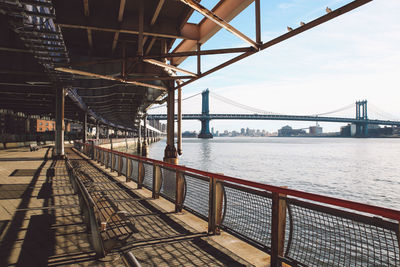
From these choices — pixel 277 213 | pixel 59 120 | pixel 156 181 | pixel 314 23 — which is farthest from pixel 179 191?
pixel 59 120

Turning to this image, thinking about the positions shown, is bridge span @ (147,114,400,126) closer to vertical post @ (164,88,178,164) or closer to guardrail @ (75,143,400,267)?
vertical post @ (164,88,178,164)

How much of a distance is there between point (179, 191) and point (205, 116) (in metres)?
127

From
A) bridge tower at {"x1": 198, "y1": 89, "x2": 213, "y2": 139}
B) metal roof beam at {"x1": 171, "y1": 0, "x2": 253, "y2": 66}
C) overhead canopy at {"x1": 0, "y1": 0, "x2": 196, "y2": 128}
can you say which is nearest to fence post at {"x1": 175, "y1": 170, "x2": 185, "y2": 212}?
overhead canopy at {"x1": 0, "y1": 0, "x2": 196, "y2": 128}

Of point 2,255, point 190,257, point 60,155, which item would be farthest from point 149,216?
point 60,155

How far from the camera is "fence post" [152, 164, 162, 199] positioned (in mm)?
8039

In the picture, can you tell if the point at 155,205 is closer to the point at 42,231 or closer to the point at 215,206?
the point at 215,206

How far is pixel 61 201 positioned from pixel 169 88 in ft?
24.2

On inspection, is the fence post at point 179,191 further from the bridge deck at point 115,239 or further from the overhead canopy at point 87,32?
Result: the overhead canopy at point 87,32

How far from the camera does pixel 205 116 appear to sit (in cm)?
13338

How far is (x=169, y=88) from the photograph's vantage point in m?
13.3

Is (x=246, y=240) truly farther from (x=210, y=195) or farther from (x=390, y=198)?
(x=390, y=198)

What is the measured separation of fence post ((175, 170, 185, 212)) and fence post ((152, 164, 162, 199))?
1394mm

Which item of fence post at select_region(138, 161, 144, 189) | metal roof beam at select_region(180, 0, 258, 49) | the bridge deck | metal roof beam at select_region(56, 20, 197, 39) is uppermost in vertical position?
metal roof beam at select_region(56, 20, 197, 39)

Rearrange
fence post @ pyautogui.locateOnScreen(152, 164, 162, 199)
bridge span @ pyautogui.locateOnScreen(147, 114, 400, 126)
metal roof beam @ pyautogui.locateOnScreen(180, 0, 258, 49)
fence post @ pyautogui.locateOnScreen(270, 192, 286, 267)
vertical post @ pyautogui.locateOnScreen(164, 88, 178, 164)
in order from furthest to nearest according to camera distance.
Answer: bridge span @ pyautogui.locateOnScreen(147, 114, 400, 126)
vertical post @ pyautogui.locateOnScreen(164, 88, 178, 164)
fence post @ pyautogui.locateOnScreen(152, 164, 162, 199)
metal roof beam @ pyautogui.locateOnScreen(180, 0, 258, 49)
fence post @ pyautogui.locateOnScreen(270, 192, 286, 267)
